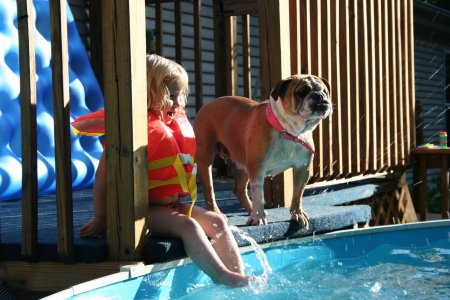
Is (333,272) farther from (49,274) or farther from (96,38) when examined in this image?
(96,38)

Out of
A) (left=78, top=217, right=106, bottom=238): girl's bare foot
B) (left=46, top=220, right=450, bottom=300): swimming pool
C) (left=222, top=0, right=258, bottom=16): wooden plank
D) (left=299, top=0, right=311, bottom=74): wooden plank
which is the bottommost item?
(left=46, top=220, right=450, bottom=300): swimming pool

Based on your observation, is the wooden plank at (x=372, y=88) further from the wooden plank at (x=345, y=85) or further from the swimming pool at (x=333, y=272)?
the swimming pool at (x=333, y=272)

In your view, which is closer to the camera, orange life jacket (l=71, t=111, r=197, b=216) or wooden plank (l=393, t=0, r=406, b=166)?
orange life jacket (l=71, t=111, r=197, b=216)

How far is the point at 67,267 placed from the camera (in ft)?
9.78

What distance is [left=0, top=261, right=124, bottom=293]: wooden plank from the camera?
2902mm

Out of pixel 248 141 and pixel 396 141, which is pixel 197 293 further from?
pixel 396 141

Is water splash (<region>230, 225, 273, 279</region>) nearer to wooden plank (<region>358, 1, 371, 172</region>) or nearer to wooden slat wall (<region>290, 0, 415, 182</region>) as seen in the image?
wooden slat wall (<region>290, 0, 415, 182</region>)

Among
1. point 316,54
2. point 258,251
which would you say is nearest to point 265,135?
point 258,251

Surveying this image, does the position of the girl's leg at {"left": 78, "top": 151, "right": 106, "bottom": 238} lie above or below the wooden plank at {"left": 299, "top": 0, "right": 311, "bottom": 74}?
below

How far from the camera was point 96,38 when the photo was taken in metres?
6.79

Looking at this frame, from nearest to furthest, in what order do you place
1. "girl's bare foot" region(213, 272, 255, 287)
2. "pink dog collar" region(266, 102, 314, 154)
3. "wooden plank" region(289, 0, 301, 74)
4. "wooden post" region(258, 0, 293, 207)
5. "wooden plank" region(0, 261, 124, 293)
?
"girl's bare foot" region(213, 272, 255, 287), "wooden plank" region(0, 261, 124, 293), "pink dog collar" region(266, 102, 314, 154), "wooden post" region(258, 0, 293, 207), "wooden plank" region(289, 0, 301, 74)

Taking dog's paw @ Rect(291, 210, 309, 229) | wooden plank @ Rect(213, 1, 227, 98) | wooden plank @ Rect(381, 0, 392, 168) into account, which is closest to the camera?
dog's paw @ Rect(291, 210, 309, 229)

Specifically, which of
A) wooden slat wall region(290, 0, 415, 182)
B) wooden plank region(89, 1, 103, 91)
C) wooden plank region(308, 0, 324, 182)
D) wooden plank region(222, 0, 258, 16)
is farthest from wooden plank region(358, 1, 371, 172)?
wooden plank region(89, 1, 103, 91)

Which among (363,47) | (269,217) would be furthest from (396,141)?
(269,217)
